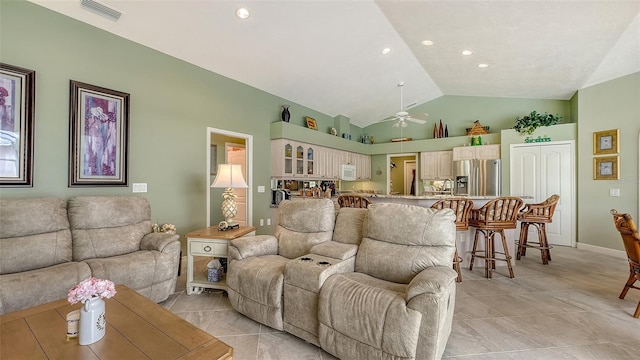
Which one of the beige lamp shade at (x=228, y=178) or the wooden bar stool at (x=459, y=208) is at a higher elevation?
the beige lamp shade at (x=228, y=178)

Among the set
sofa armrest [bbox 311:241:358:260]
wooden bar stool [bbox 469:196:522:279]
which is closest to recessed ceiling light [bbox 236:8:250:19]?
sofa armrest [bbox 311:241:358:260]

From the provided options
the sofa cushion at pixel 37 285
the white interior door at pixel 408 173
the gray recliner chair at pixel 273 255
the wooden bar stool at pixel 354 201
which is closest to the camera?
the sofa cushion at pixel 37 285

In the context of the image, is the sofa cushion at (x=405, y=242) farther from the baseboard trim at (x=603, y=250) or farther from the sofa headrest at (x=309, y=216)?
the baseboard trim at (x=603, y=250)

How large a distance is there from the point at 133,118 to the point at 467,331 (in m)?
4.36

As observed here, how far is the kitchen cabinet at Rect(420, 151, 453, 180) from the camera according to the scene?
6.79 m

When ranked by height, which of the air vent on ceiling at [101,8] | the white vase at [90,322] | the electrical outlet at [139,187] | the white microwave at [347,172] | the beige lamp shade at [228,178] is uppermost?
the air vent on ceiling at [101,8]

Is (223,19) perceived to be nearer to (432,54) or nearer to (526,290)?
(432,54)

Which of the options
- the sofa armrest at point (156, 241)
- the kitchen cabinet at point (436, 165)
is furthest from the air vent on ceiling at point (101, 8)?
the kitchen cabinet at point (436, 165)

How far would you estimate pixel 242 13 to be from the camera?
125 inches

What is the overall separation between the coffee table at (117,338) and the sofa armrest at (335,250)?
116 cm

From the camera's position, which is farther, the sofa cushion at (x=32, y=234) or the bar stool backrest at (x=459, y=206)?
the bar stool backrest at (x=459, y=206)

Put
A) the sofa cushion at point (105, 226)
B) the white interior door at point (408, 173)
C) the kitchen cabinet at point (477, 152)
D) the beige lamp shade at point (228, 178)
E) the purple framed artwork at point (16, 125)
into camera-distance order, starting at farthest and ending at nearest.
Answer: the white interior door at point (408, 173) < the kitchen cabinet at point (477, 152) < the beige lamp shade at point (228, 178) < the sofa cushion at point (105, 226) < the purple framed artwork at point (16, 125)

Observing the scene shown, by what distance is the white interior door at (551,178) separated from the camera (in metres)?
5.23

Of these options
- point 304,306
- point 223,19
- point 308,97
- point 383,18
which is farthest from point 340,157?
point 304,306
